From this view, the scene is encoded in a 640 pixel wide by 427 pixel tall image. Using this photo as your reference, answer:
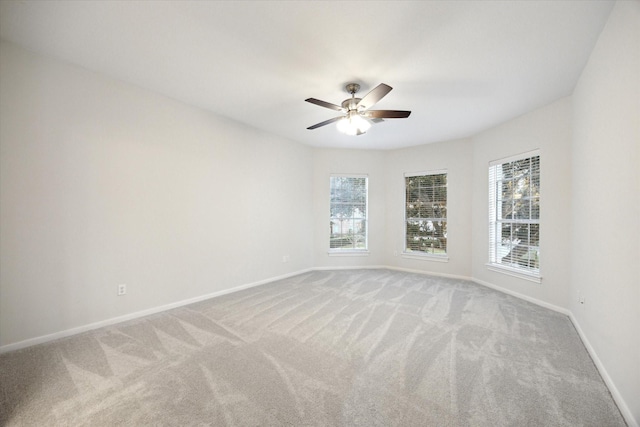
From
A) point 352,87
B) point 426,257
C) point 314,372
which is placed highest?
point 352,87

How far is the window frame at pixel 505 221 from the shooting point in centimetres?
393

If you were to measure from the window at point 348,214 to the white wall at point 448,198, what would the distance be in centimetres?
59

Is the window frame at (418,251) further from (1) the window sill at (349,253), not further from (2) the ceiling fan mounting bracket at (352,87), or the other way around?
(2) the ceiling fan mounting bracket at (352,87)

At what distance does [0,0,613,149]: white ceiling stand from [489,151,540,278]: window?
1031mm

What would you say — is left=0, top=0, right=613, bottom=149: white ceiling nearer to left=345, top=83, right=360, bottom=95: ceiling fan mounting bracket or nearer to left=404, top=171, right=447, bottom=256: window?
left=345, top=83, right=360, bottom=95: ceiling fan mounting bracket

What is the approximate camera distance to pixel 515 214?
14.2 ft

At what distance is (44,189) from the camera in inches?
104

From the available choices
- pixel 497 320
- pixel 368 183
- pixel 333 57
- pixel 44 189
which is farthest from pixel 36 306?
pixel 368 183

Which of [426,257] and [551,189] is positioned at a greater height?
[551,189]

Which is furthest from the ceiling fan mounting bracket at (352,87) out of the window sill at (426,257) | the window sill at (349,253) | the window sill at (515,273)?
the window sill at (426,257)

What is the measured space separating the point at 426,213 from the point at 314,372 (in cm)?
462

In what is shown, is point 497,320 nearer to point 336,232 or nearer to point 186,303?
point 336,232

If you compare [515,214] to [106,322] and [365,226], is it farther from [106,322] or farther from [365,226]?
[106,322]

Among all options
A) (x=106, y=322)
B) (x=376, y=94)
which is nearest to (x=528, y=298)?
(x=376, y=94)
